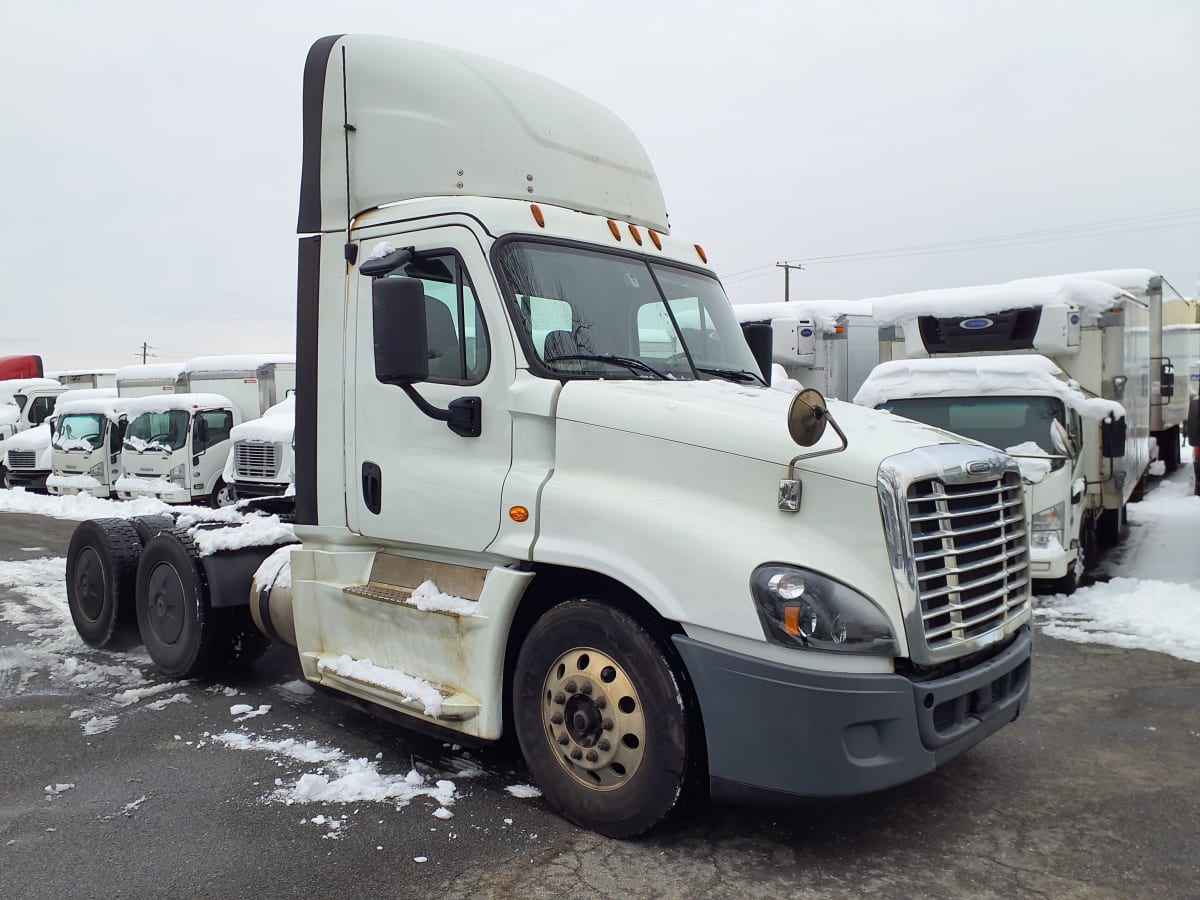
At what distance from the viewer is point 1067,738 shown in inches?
206

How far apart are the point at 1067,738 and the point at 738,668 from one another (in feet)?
9.27

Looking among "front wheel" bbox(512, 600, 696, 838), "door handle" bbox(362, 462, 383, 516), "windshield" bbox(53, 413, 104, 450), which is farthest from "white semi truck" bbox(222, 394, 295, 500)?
"front wheel" bbox(512, 600, 696, 838)

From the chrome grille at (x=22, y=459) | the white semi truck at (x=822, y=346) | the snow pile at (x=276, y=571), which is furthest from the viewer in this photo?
the chrome grille at (x=22, y=459)

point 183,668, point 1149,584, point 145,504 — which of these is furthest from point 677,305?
point 145,504

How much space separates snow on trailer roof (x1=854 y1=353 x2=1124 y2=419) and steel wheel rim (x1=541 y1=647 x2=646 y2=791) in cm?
683

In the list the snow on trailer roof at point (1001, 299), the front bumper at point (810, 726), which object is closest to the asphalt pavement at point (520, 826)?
the front bumper at point (810, 726)

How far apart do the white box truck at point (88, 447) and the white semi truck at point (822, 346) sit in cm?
1290

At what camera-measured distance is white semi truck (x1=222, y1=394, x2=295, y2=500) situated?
Answer: 15992 millimetres

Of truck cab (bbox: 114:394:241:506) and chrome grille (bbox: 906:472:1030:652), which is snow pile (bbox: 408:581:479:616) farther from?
truck cab (bbox: 114:394:241:506)

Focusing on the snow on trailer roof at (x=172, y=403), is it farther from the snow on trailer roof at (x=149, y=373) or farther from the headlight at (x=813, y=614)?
the headlight at (x=813, y=614)

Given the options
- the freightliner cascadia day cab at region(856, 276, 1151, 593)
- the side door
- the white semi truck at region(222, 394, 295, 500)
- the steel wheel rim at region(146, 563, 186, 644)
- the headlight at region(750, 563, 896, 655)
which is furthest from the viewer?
the white semi truck at region(222, 394, 295, 500)

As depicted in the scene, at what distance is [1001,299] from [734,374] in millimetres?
6742

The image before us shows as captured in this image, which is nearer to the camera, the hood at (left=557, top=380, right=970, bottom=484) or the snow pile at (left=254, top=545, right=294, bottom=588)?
the hood at (left=557, top=380, right=970, bottom=484)

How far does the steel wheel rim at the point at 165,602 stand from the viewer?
636 cm
